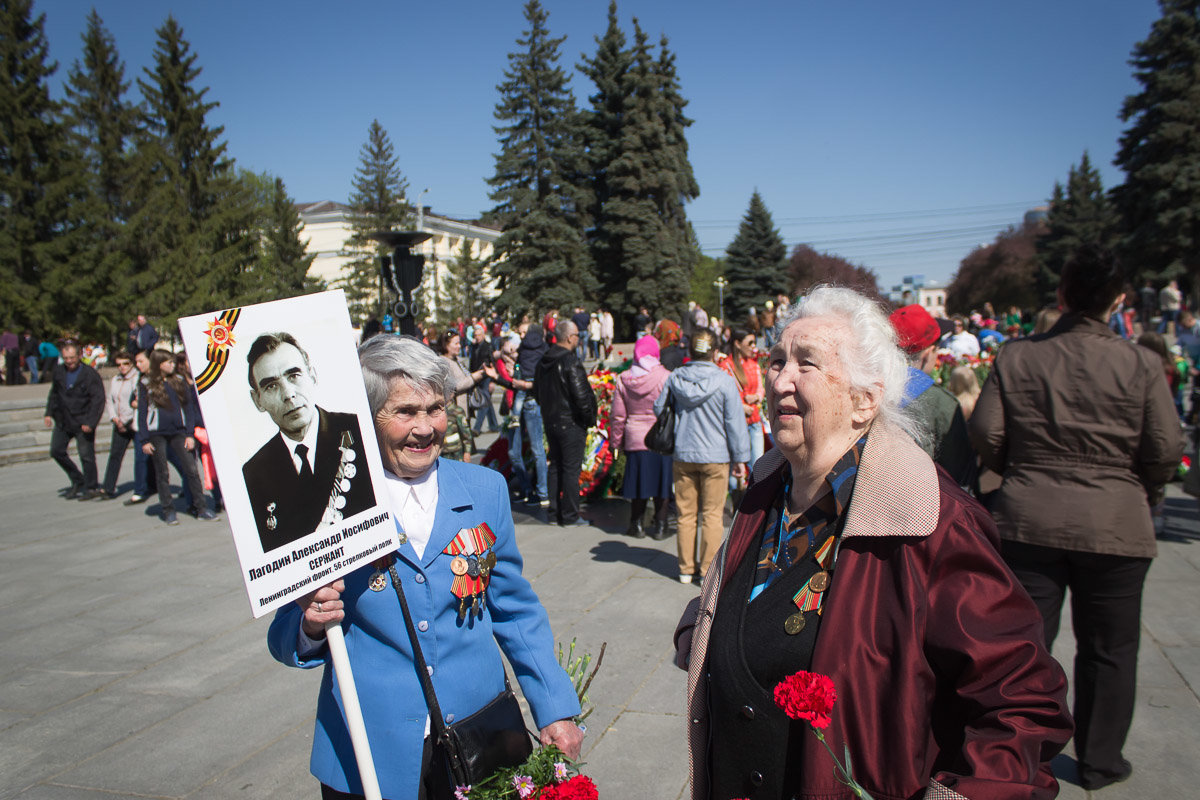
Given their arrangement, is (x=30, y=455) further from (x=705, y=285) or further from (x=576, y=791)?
(x=705, y=285)

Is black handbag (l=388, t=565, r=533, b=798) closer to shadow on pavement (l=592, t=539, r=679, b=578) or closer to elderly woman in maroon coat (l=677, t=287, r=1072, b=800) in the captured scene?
elderly woman in maroon coat (l=677, t=287, r=1072, b=800)

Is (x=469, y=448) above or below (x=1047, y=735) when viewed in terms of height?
below

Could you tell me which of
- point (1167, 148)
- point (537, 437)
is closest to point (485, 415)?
point (537, 437)

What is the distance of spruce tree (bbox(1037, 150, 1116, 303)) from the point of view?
5091 cm

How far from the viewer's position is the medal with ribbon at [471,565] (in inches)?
88.0

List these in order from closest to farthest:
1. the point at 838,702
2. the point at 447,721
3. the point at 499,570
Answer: the point at 838,702, the point at 447,721, the point at 499,570

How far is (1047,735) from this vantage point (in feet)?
4.92

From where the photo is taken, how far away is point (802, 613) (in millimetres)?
1730

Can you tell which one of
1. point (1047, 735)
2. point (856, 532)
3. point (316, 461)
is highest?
point (316, 461)

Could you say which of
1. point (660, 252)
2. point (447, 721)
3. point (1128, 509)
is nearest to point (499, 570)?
point (447, 721)

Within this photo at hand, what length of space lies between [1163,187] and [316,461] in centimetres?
4766

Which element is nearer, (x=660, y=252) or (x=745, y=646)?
(x=745, y=646)

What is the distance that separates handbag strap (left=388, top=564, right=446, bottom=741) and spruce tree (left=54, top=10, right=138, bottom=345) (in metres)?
30.8

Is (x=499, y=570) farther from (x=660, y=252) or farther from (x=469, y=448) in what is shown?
(x=660, y=252)
